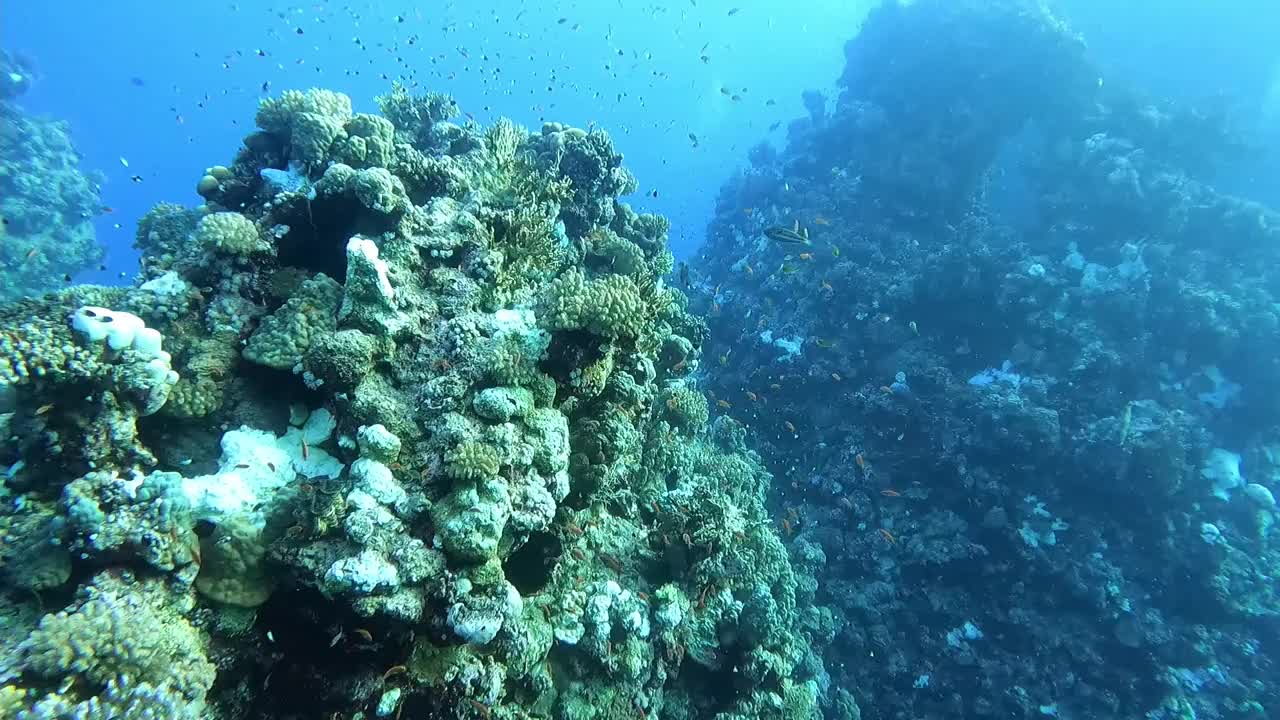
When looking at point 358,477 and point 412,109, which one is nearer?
point 358,477

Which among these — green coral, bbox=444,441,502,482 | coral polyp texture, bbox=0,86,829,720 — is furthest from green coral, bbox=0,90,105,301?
green coral, bbox=444,441,502,482

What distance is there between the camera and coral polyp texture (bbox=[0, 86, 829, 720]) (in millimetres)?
3605

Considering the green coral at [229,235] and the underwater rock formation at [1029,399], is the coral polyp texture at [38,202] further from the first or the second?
Result: the underwater rock formation at [1029,399]

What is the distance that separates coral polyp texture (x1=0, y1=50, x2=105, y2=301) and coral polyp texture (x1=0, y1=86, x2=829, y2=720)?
20.8 meters

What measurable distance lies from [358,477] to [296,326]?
186 centimetres

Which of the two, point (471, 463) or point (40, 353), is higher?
point (471, 463)

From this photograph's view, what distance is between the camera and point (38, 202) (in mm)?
21562

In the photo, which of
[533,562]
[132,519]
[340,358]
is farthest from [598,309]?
[132,519]

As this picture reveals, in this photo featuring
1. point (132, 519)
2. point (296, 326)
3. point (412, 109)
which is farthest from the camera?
point (412, 109)

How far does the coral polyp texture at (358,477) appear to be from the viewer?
11.8 ft

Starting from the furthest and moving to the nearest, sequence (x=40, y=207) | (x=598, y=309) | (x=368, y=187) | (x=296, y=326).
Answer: (x=40, y=207), (x=368, y=187), (x=296, y=326), (x=598, y=309)

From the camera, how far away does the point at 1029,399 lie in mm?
14609

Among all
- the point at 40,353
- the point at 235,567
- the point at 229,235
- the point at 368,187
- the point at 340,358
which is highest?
the point at 368,187

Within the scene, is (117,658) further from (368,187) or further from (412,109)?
(412,109)
